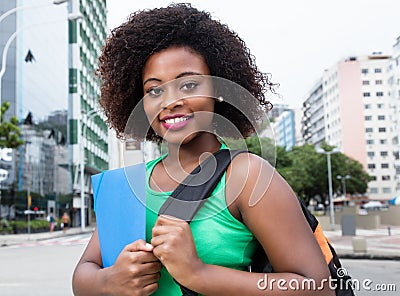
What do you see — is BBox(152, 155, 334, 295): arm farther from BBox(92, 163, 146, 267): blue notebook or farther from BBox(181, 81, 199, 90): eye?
BBox(181, 81, 199, 90): eye

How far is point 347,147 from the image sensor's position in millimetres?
93000

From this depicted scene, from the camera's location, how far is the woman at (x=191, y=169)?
1217 millimetres

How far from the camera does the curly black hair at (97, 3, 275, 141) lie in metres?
1.50

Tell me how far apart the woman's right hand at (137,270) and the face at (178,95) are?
0.32 metres

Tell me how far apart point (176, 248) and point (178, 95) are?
1.29ft

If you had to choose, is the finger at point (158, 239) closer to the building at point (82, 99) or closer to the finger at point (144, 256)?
the finger at point (144, 256)

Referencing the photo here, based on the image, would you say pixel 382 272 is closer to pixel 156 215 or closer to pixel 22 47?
pixel 156 215

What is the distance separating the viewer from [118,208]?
1325 millimetres

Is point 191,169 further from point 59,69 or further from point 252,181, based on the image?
point 59,69

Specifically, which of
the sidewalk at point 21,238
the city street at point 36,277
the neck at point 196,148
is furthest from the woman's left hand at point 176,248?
the sidewalk at point 21,238

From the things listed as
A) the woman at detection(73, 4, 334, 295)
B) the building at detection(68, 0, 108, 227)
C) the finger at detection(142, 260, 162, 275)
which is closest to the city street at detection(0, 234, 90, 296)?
the woman at detection(73, 4, 334, 295)

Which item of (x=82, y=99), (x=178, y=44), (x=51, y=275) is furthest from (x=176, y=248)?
(x=82, y=99)

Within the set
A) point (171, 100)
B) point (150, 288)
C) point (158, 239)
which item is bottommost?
point (150, 288)

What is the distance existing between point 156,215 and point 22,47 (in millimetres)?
39023
